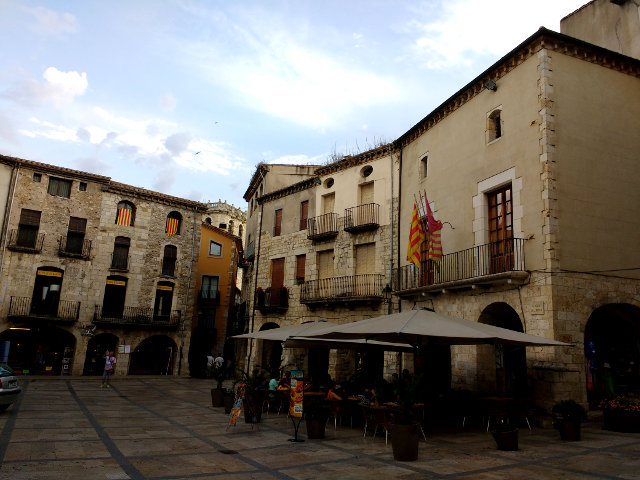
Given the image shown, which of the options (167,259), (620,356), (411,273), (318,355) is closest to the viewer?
(620,356)

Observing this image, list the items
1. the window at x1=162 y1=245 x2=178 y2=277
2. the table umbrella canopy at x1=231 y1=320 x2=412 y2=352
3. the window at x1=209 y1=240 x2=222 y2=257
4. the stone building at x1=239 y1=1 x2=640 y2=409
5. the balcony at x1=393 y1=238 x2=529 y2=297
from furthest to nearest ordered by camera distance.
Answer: the window at x1=209 y1=240 x2=222 y2=257 → the window at x1=162 y1=245 x2=178 y2=277 → the table umbrella canopy at x1=231 y1=320 x2=412 y2=352 → the balcony at x1=393 y1=238 x2=529 y2=297 → the stone building at x1=239 y1=1 x2=640 y2=409

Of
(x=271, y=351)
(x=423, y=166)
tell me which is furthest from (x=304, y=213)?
(x=423, y=166)

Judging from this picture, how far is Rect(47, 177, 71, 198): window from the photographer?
28688 mm

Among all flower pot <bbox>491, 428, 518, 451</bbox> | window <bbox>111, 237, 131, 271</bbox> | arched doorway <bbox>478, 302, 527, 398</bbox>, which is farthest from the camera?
window <bbox>111, 237, 131, 271</bbox>

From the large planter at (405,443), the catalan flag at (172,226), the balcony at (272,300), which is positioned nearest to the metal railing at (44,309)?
the catalan flag at (172,226)

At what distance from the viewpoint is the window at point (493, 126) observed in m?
15.4

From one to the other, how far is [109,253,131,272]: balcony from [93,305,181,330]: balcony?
7.95 feet

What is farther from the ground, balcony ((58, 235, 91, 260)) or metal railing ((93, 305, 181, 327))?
balcony ((58, 235, 91, 260))

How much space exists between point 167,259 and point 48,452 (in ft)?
79.2

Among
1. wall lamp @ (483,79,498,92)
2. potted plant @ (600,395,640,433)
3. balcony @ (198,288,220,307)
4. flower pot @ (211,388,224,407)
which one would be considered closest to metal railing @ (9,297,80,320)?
balcony @ (198,288,220,307)

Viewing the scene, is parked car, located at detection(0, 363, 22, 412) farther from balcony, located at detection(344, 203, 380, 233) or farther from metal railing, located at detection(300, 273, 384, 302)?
balcony, located at detection(344, 203, 380, 233)

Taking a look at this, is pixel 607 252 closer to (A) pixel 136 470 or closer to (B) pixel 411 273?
(B) pixel 411 273

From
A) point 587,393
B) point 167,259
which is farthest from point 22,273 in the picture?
point 587,393

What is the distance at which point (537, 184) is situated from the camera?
13195 mm
